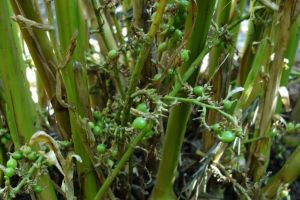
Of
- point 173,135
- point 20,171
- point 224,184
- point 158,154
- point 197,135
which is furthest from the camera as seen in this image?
point 197,135

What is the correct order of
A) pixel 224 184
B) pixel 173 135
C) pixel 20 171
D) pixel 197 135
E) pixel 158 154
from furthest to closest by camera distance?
pixel 197 135 < pixel 224 184 < pixel 158 154 < pixel 173 135 < pixel 20 171

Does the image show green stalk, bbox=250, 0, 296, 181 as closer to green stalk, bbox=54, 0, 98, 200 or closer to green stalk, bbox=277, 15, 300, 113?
green stalk, bbox=277, 15, 300, 113

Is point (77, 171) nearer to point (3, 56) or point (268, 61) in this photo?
point (3, 56)

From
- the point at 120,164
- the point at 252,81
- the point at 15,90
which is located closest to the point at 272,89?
the point at 252,81

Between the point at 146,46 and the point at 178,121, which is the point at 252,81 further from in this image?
the point at 146,46

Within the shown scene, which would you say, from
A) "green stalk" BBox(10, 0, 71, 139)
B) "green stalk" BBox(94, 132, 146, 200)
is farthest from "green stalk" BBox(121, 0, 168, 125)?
"green stalk" BBox(10, 0, 71, 139)

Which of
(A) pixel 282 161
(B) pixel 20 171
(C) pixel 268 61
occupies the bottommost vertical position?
(A) pixel 282 161

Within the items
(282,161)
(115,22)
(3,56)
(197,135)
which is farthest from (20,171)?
(282,161)
